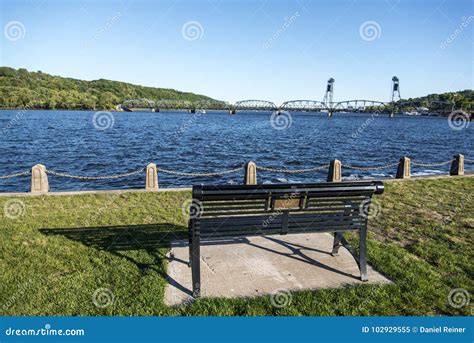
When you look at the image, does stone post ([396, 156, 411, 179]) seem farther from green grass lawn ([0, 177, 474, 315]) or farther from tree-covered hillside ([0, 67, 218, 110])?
tree-covered hillside ([0, 67, 218, 110])

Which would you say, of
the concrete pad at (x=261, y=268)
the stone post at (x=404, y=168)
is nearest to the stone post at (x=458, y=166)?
→ the stone post at (x=404, y=168)

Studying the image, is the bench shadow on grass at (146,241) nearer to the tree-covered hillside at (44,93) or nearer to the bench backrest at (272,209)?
the bench backrest at (272,209)

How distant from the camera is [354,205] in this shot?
505 cm

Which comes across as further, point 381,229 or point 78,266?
point 381,229

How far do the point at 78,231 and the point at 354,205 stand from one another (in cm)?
550

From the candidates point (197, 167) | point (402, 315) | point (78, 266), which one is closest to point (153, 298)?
point (78, 266)

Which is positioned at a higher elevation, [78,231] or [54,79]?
[54,79]

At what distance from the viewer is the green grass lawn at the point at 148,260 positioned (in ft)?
13.9

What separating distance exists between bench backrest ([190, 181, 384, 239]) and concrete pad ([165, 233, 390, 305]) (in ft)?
2.46

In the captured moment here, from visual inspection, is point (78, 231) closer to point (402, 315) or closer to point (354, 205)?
point (354, 205)

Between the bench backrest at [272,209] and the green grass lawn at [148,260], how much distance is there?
92 cm

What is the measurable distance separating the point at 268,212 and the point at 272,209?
72 mm

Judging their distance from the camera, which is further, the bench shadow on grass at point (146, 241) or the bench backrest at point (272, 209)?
the bench shadow on grass at point (146, 241)

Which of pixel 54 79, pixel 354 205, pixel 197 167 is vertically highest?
pixel 54 79
